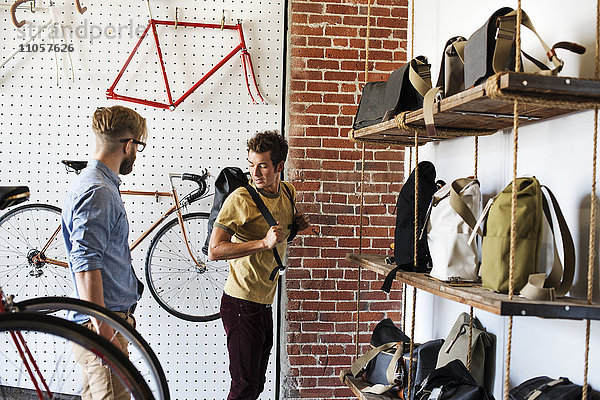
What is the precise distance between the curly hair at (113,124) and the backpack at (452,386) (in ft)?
5.44

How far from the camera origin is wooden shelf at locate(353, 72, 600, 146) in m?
1.86

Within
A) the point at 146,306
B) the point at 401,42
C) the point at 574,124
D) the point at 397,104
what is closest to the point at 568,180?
the point at 574,124

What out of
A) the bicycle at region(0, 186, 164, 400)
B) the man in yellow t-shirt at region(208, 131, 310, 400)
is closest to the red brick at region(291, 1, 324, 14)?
the man in yellow t-shirt at region(208, 131, 310, 400)

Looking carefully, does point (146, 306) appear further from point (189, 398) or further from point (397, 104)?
point (397, 104)

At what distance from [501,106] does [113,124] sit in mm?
1560

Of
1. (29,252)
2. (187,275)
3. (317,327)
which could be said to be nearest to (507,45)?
(317,327)

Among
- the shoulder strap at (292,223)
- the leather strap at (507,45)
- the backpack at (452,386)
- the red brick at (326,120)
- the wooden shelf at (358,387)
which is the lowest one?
the wooden shelf at (358,387)

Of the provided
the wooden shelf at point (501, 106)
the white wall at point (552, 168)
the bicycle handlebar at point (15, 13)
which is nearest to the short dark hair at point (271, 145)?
the wooden shelf at point (501, 106)

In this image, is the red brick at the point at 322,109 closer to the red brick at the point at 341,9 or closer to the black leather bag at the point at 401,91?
the red brick at the point at 341,9

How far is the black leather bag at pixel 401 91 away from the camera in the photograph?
276 centimetres

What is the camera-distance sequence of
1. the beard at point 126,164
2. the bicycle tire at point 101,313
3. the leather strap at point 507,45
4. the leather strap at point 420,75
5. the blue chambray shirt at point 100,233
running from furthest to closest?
the leather strap at point 420,75
the beard at point 126,164
the blue chambray shirt at point 100,233
the leather strap at point 507,45
the bicycle tire at point 101,313

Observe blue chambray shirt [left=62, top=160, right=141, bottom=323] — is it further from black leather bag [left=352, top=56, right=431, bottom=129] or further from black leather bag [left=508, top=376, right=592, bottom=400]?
black leather bag [left=508, top=376, right=592, bottom=400]

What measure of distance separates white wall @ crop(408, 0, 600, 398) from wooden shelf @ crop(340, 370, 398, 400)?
537 mm

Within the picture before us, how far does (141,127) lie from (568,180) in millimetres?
1780
